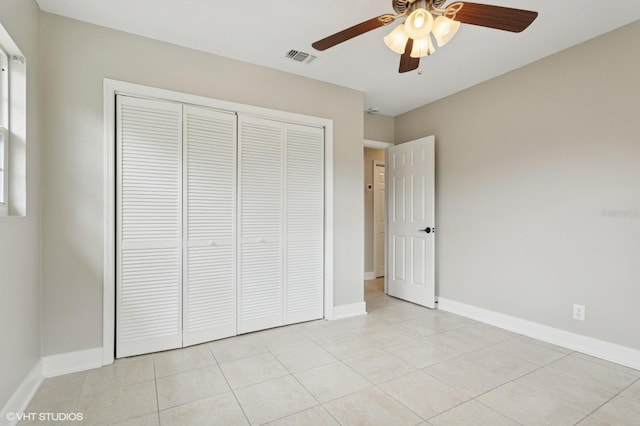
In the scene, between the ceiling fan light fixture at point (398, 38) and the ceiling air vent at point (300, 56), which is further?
the ceiling air vent at point (300, 56)

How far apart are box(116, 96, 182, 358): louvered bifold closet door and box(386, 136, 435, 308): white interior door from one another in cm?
276

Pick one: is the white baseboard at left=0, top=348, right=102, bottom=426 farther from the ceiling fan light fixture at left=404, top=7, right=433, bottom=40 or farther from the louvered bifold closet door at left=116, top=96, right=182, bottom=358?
the ceiling fan light fixture at left=404, top=7, right=433, bottom=40

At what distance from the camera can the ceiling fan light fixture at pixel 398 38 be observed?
1.75 metres

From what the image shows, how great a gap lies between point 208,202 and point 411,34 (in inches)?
80.4

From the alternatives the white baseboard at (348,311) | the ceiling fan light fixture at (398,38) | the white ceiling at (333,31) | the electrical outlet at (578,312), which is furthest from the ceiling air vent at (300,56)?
the electrical outlet at (578,312)

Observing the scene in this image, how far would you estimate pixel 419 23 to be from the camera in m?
1.60

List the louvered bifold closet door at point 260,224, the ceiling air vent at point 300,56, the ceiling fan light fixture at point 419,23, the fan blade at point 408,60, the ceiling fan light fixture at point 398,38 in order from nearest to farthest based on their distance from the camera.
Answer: the ceiling fan light fixture at point 419,23, the ceiling fan light fixture at point 398,38, the fan blade at point 408,60, the ceiling air vent at point 300,56, the louvered bifold closet door at point 260,224

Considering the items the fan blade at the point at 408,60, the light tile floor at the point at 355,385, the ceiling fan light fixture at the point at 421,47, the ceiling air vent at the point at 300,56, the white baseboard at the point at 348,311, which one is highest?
the ceiling air vent at the point at 300,56

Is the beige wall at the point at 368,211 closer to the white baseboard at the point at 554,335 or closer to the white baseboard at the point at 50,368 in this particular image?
the white baseboard at the point at 554,335

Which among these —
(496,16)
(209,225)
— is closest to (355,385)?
(209,225)

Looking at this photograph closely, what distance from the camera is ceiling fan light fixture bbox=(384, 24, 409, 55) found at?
1755 mm

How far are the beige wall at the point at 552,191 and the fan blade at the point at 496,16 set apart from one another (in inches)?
60.7

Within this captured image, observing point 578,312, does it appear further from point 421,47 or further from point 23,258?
point 23,258

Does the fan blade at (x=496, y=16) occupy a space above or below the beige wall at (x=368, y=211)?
above
